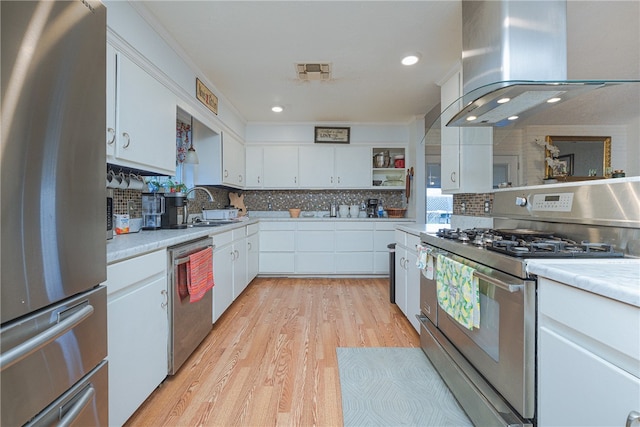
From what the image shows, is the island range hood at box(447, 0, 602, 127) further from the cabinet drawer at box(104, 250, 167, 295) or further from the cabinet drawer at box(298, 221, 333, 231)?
the cabinet drawer at box(298, 221, 333, 231)

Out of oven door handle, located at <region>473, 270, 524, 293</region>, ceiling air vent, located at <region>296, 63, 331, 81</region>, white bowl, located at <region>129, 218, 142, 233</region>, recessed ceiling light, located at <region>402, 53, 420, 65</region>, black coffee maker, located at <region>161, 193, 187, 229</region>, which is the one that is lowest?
oven door handle, located at <region>473, 270, 524, 293</region>

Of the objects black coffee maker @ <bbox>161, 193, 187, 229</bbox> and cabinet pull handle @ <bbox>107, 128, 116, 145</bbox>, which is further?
black coffee maker @ <bbox>161, 193, 187, 229</bbox>

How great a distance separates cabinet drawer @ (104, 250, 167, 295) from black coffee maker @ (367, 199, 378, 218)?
3.43m

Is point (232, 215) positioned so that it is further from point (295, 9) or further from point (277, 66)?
point (295, 9)

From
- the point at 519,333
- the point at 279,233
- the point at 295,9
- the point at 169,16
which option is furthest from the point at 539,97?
the point at 279,233

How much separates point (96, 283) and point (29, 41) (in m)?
0.70

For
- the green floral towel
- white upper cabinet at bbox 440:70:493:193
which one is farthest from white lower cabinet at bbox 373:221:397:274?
the green floral towel

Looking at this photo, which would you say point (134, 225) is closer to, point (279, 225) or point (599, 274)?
point (279, 225)

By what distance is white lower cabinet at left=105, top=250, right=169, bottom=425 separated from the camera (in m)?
1.24

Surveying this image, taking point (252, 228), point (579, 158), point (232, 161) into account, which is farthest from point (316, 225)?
point (579, 158)

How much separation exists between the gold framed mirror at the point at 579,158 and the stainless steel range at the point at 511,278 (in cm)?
126

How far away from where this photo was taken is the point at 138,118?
184 centimetres

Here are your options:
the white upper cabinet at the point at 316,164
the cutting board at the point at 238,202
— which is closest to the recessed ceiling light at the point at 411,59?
the white upper cabinet at the point at 316,164

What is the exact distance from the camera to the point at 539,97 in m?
1.49
